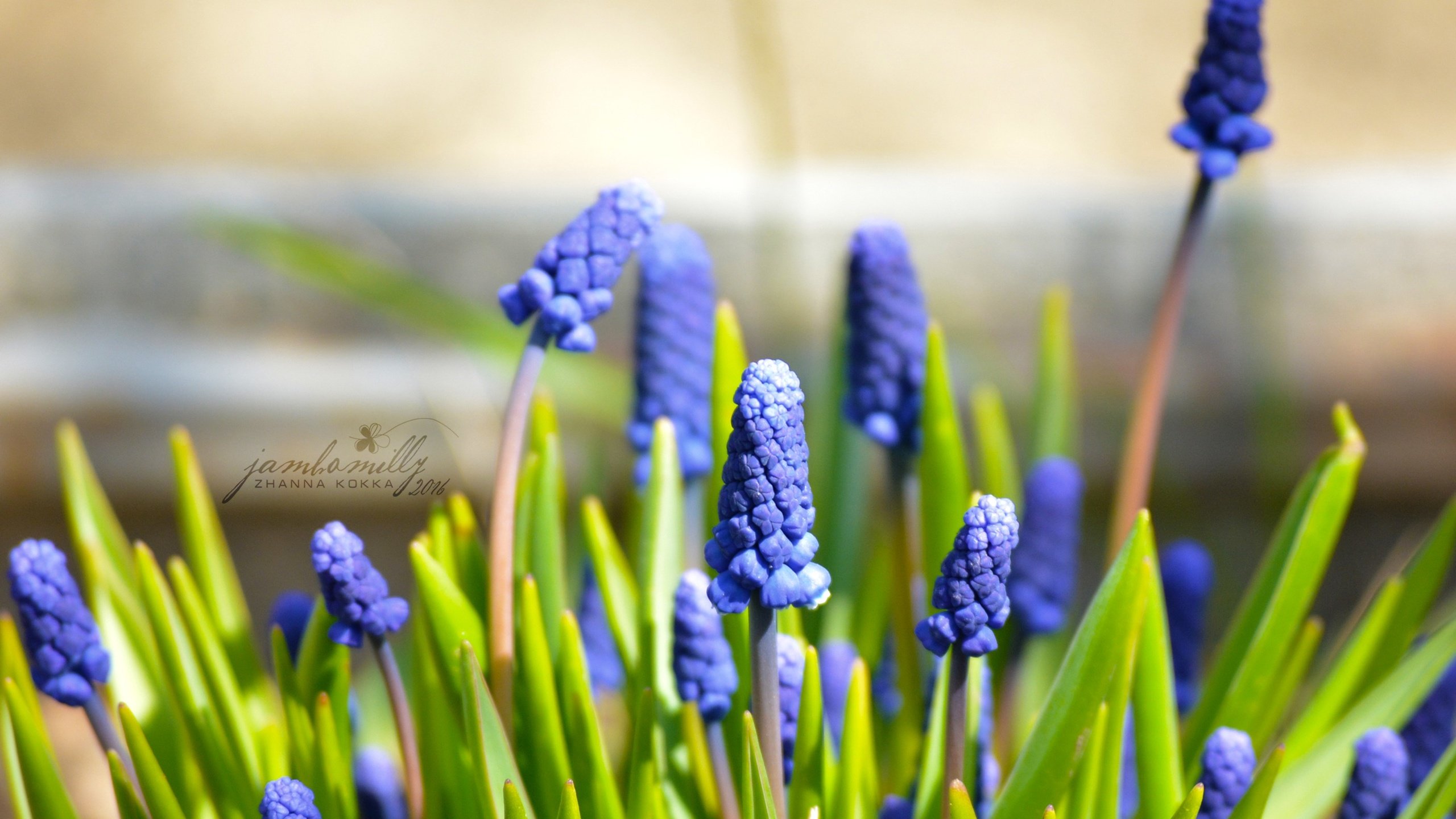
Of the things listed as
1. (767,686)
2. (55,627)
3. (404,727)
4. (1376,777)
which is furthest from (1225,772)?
(55,627)

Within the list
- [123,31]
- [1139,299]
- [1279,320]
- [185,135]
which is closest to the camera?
[1279,320]

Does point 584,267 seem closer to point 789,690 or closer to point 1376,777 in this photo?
point 789,690

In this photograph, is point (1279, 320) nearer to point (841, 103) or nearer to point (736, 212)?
point (736, 212)

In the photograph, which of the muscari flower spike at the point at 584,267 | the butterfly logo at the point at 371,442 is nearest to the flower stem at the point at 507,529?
the muscari flower spike at the point at 584,267

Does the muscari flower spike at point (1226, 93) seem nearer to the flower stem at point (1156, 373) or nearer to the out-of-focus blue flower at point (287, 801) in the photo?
the flower stem at point (1156, 373)

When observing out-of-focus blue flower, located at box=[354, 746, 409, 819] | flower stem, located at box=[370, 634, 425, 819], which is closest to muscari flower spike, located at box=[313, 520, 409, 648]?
flower stem, located at box=[370, 634, 425, 819]

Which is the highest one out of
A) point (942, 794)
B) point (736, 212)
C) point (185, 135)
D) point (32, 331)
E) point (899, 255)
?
point (185, 135)

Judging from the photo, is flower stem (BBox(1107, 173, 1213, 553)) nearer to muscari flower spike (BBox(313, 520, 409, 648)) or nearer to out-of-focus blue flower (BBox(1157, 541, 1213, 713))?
out-of-focus blue flower (BBox(1157, 541, 1213, 713))

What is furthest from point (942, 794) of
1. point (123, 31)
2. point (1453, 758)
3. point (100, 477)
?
point (123, 31)
